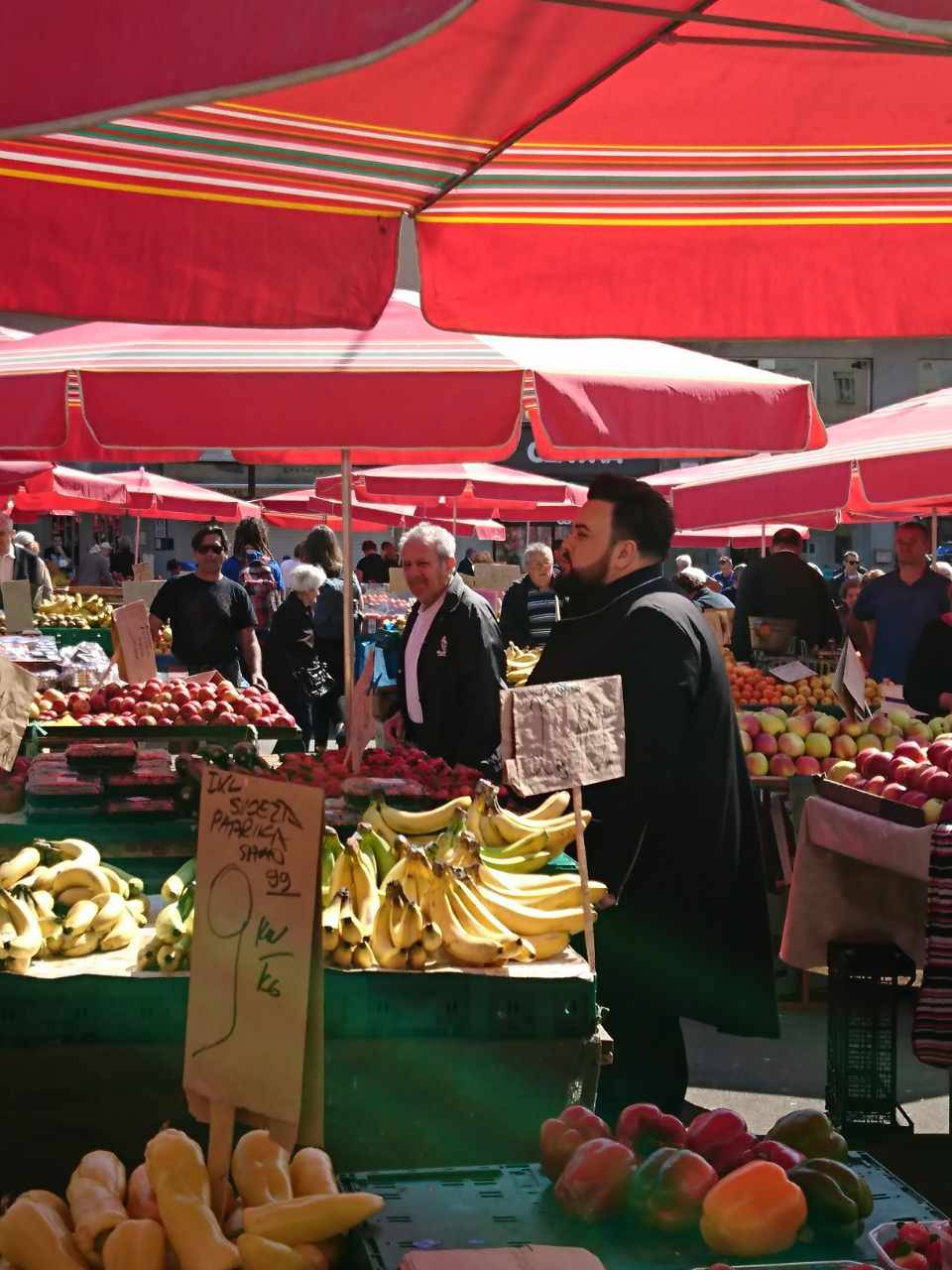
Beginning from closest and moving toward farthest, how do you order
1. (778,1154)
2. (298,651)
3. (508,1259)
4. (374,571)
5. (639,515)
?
1. (508,1259)
2. (778,1154)
3. (639,515)
4. (298,651)
5. (374,571)

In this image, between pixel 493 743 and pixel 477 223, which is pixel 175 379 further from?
pixel 493 743

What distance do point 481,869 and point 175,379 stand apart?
6.71ft

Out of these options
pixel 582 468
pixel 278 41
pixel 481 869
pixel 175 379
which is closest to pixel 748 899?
pixel 481 869

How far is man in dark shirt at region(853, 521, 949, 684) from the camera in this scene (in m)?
11.1

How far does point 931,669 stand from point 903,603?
108 inches

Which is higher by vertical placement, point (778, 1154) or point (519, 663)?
point (519, 663)

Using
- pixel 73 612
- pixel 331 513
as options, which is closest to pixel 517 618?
pixel 73 612

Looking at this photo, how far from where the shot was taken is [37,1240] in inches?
95.0

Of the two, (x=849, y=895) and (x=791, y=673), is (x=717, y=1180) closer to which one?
(x=849, y=895)

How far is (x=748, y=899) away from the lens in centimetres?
441

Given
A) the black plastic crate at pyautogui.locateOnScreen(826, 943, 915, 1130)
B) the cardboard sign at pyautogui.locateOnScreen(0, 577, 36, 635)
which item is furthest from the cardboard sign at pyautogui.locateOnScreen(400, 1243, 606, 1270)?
the cardboard sign at pyautogui.locateOnScreen(0, 577, 36, 635)

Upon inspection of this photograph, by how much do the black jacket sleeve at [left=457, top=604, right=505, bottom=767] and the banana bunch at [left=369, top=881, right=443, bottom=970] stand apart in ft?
9.23

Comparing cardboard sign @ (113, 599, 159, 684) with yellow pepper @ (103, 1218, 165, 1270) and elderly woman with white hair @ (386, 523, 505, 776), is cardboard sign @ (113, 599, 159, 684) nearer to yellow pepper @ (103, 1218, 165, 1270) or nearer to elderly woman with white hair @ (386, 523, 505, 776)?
elderly woman with white hair @ (386, 523, 505, 776)

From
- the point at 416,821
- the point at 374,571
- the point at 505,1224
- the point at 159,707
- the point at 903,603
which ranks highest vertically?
the point at 374,571
